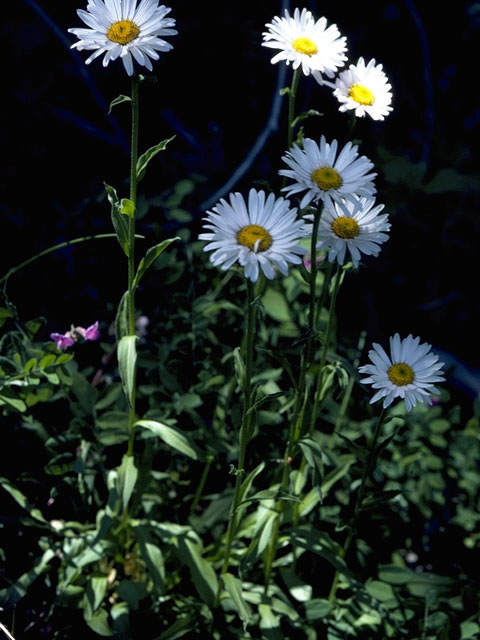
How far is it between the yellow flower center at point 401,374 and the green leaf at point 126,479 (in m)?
0.60

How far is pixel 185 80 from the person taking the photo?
9.36 ft

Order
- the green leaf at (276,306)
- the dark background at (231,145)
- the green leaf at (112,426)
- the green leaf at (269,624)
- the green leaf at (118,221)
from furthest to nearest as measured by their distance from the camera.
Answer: the dark background at (231,145)
the green leaf at (276,306)
the green leaf at (112,426)
the green leaf at (269,624)
the green leaf at (118,221)

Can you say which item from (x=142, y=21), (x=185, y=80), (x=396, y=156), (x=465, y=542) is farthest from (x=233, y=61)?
(x=465, y=542)

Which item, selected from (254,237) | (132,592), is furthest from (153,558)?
(254,237)

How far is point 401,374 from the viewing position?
4.74ft

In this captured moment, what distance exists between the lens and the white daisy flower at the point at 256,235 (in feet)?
4.02

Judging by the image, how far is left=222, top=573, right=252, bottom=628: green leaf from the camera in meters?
1.57

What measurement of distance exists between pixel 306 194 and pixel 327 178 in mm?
47

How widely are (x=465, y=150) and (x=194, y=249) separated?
1.71m

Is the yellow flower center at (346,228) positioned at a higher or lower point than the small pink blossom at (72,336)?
higher

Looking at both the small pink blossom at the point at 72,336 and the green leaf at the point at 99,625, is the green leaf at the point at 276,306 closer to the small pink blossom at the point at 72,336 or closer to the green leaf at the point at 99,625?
the small pink blossom at the point at 72,336

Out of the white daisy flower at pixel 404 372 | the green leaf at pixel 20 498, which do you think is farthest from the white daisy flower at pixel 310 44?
the green leaf at pixel 20 498

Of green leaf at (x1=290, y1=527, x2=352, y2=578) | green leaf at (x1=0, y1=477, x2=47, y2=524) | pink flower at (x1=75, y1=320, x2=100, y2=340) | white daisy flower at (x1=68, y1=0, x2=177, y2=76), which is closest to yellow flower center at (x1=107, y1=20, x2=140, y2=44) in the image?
white daisy flower at (x1=68, y1=0, x2=177, y2=76)

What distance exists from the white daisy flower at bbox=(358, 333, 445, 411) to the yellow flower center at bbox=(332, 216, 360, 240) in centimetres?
21
